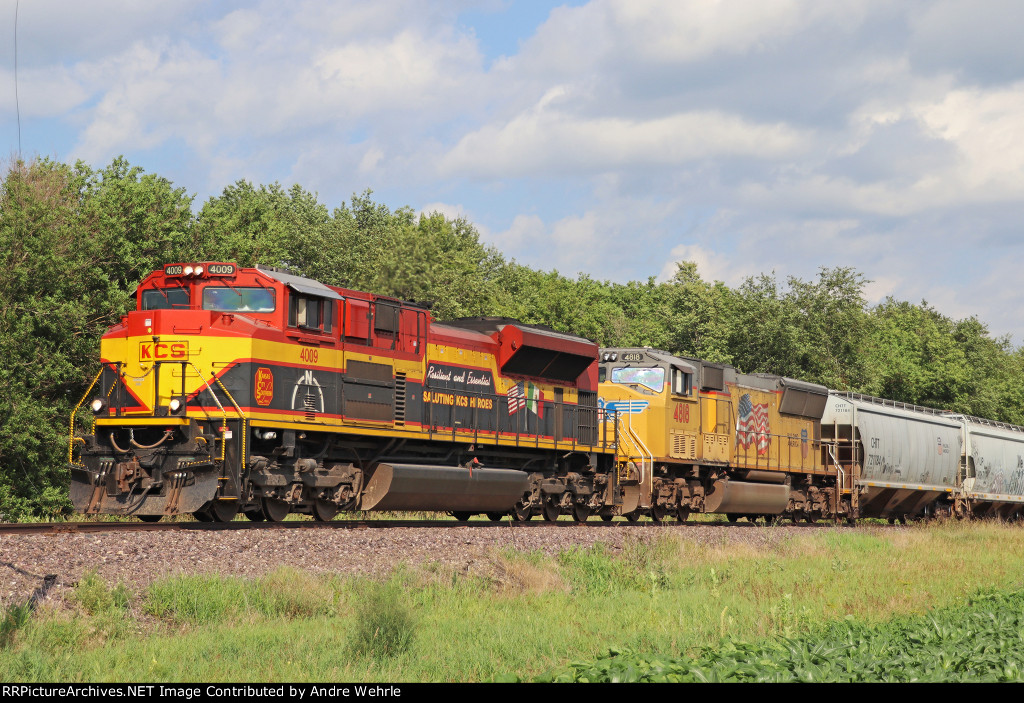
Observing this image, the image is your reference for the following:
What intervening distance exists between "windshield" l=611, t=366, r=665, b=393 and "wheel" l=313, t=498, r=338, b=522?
9.30 meters

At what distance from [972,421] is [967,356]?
46.4 m

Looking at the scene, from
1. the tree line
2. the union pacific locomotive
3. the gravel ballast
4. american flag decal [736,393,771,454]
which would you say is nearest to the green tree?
the tree line

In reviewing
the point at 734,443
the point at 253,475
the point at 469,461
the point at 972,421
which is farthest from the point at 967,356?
the point at 253,475

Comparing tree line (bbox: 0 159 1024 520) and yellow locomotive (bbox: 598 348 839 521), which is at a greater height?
tree line (bbox: 0 159 1024 520)

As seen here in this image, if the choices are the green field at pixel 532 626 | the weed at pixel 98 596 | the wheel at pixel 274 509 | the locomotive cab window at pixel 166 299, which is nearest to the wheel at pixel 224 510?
the wheel at pixel 274 509

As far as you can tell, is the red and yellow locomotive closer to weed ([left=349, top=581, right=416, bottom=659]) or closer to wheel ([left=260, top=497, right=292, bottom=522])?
wheel ([left=260, top=497, right=292, bottom=522])

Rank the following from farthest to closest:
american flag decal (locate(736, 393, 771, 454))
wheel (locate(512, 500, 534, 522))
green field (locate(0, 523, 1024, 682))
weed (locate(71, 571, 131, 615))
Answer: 1. american flag decal (locate(736, 393, 771, 454))
2. wheel (locate(512, 500, 534, 522))
3. weed (locate(71, 571, 131, 615))
4. green field (locate(0, 523, 1024, 682))

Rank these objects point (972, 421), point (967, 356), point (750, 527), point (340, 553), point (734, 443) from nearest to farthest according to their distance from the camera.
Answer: point (340, 553) < point (750, 527) < point (734, 443) < point (972, 421) < point (967, 356)

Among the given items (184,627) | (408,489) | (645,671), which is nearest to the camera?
(645,671)

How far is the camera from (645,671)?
24.0 feet

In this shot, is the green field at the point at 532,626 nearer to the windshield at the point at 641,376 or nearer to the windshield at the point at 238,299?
the windshield at the point at 238,299

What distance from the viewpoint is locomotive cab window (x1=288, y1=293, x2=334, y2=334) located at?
16.3 m

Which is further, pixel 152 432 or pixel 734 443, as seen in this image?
pixel 734 443

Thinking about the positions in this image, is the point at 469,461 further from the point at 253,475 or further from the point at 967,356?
the point at 967,356
